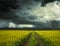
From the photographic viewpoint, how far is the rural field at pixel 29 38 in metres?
3.64

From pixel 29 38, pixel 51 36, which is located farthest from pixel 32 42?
pixel 51 36

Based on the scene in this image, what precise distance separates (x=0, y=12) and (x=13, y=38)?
23.6 inches

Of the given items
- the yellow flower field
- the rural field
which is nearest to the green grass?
the rural field

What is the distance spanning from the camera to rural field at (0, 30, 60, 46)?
3.64m

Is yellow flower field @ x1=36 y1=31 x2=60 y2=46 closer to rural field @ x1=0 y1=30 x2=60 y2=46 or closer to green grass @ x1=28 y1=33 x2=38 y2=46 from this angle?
rural field @ x1=0 y1=30 x2=60 y2=46

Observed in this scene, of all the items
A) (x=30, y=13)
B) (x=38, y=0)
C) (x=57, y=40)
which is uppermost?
(x=38, y=0)

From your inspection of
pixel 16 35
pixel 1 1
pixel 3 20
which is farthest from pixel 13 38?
pixel 1 1

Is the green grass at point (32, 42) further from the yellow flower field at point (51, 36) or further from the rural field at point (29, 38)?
the yellow flower field at point (51, 36)

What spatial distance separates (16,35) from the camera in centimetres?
369

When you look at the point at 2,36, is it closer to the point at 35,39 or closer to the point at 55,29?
the point at 35,39

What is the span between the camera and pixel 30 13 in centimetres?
375

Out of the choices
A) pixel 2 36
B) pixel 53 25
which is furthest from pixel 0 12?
pixel 53 25

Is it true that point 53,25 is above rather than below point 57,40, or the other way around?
above

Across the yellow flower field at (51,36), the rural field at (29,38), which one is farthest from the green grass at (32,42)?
the yellow flower field at (51,36)
